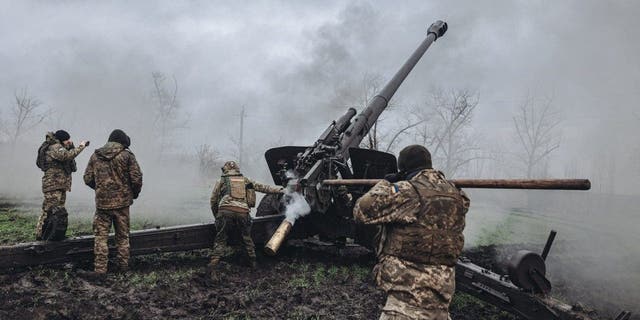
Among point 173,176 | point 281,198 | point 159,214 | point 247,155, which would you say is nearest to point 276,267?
point 281,198

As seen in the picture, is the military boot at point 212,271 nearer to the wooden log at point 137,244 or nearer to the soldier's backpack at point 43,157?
the wooden log at point 137,244

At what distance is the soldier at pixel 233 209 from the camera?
18.6 ft

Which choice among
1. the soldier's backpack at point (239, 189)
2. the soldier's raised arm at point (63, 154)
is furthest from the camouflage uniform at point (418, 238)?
the soldier's raised arm at point (63, 154)

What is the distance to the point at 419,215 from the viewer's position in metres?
2.60

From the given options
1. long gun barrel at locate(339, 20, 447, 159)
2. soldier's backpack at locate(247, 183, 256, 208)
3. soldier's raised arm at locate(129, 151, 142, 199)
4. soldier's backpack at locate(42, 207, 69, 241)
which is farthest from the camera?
long gun barrel at locate(339, 20, 447, 159)

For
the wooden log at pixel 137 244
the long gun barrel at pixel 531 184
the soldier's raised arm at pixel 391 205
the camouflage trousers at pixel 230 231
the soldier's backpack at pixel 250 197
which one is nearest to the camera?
the long gun barrel at pixel 531 184

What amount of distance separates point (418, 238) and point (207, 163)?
23.3m

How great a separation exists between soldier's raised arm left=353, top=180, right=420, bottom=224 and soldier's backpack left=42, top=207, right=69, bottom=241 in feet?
12.7

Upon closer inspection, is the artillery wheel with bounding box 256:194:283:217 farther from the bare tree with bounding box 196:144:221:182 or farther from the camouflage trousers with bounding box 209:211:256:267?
the bare tree with bounding box 196:144:221:182

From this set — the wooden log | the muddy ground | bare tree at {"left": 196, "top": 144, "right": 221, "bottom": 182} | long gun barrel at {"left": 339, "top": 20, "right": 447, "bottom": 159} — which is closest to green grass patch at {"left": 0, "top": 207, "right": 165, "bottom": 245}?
the wooden log

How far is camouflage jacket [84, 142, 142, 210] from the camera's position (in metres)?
5.12

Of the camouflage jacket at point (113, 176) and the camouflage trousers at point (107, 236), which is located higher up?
the camouflage jacket at point (113, 176)

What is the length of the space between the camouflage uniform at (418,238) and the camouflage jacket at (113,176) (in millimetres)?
3737

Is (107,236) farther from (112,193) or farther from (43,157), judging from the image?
(43,157)
